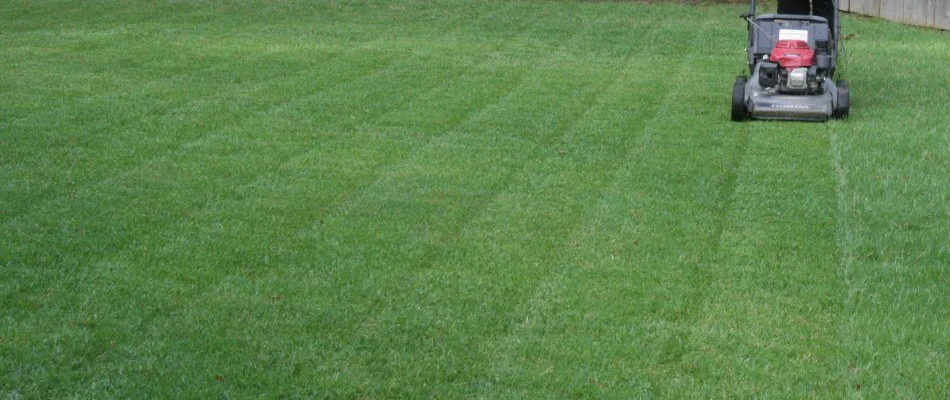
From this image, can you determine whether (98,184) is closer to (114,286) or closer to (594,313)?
(114,286)

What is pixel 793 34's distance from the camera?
13.8 m

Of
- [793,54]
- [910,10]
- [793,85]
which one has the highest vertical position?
[793,54]

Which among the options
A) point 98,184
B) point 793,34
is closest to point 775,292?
point 98,184

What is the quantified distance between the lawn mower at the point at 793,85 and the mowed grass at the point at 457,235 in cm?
28

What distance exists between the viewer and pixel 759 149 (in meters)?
11.4

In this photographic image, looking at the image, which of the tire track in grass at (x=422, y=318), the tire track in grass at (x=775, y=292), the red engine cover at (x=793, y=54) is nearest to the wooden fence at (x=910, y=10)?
the red engine cover at (x=793, y=54)

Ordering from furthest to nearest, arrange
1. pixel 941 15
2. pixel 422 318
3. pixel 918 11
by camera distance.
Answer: pixel 918 11 → pixel 941 15 → pixel 422 318

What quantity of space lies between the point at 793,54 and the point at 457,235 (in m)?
5.96

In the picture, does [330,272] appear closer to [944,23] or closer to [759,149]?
[759,149]

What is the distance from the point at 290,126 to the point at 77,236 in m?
4.20

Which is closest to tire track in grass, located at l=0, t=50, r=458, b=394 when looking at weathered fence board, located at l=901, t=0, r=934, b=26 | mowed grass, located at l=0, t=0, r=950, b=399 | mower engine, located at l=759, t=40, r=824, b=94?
mowed grass, located at l=0, t=0, r=950, b=399

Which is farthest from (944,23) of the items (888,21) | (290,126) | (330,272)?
(330,272)

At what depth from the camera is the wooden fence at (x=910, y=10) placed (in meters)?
22.6

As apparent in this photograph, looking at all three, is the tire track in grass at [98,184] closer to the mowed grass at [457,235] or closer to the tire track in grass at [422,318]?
the mowed grass at [457,235]
